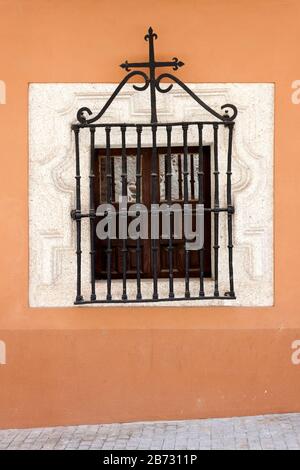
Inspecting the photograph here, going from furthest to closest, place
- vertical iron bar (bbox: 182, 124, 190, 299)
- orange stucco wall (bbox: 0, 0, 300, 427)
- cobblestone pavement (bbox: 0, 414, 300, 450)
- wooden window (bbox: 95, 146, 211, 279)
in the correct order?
1. wooden window (bbox: 95, 146, 211, 279)
2. orange stucco wall (bbox: 0, 0, 300, 427)
3. vertical iron bar (bbox: 182, 124, 190, 299)
4. cobblestone pavement (bbox: 0, 414, 300, 450)

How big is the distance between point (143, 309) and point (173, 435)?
89 centimetres

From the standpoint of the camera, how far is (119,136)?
5.68 metres

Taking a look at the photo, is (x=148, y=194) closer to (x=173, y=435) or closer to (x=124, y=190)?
(x=124, y=190)

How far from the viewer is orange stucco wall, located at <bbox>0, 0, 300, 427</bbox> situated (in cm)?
566

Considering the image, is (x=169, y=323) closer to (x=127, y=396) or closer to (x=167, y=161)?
(x=127, y=396)

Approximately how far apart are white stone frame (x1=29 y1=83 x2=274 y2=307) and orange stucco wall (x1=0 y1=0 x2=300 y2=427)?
7 centimetres

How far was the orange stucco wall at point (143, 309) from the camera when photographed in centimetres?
566

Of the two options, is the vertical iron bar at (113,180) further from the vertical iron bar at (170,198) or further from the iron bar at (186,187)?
the iron bar at (186,187)

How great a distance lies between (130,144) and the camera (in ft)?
18.7

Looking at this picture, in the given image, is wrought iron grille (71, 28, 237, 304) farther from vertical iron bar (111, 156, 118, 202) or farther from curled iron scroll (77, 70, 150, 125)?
vertical iron bar (111, 156, 118, 202)

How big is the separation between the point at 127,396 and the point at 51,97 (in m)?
2.18

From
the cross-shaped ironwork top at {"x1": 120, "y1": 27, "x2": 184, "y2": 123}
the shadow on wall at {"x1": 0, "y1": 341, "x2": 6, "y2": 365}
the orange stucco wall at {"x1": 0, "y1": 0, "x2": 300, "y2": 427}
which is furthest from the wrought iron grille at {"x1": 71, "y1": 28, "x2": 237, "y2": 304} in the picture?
the shadow on wall at {"x1": 0, "y1": 341, "x2": 6, "y2": 365}

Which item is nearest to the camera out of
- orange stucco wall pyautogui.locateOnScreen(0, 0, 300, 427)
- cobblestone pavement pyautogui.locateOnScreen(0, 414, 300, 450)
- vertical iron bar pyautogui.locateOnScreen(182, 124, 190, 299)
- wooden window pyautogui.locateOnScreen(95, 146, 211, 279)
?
cobblestone pavement pyautogui.locateOnScreen(0, 414, 300, 450)

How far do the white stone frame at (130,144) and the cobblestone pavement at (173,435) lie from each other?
2.75 ft
